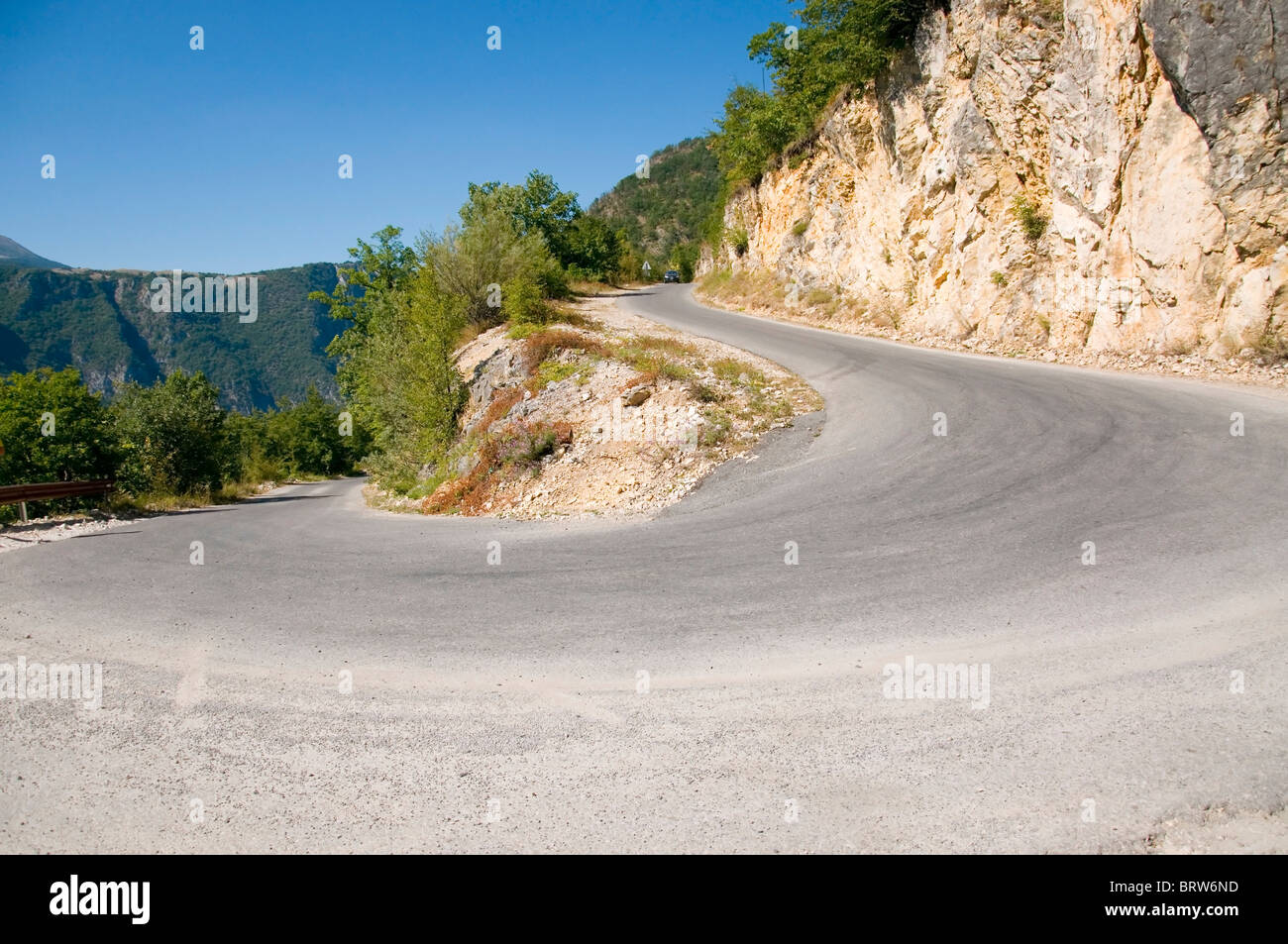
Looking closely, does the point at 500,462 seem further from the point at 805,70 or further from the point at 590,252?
the point at 590,252

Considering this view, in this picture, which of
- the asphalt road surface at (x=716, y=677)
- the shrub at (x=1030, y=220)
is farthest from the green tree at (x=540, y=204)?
the asphalt road surface at (x=716, y=677)

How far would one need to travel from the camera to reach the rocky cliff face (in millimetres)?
13312

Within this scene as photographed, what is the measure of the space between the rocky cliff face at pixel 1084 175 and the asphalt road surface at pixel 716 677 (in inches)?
275

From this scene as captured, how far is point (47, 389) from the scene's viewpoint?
16.4 metres

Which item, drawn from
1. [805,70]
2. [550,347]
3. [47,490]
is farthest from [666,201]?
[47,490]

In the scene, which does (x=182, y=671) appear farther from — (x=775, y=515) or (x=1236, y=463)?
(x=1236, y=463)

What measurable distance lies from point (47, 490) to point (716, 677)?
15.4 m

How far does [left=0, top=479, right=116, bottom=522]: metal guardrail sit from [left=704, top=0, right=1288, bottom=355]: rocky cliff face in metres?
22.9

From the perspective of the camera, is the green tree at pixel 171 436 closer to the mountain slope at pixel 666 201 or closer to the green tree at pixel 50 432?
the green tree at pixel 50 432

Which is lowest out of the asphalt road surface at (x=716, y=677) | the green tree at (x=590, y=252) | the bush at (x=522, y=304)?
the asphalt road surface at (x=716, y=677)

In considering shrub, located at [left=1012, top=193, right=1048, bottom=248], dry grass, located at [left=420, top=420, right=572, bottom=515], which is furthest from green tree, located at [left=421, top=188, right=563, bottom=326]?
shrub, located at [left=1012, top=193, right=1048, bottom=248]

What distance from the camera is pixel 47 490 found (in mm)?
13836

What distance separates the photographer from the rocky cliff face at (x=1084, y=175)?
13.3 m

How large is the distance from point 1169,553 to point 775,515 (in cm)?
394
